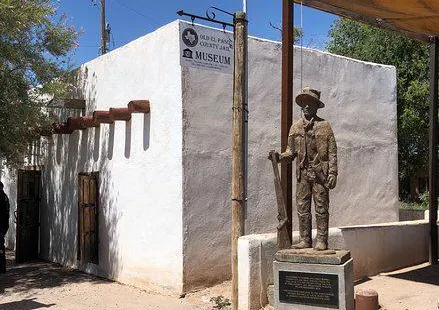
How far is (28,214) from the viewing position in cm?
1216

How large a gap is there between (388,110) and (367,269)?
161 inches

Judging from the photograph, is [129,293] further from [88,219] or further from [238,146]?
[238,146]

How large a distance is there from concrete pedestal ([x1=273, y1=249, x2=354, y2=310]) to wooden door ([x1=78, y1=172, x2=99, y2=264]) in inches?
197

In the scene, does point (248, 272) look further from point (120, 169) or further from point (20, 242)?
point (20, 242)

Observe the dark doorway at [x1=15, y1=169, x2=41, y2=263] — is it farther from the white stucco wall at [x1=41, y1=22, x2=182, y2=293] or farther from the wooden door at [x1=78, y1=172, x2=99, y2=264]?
the wooden door at [x1=78, y1=172, x2=99, y2=264]

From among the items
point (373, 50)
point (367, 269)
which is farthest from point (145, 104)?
point (373, 50)

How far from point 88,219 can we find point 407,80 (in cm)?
1283

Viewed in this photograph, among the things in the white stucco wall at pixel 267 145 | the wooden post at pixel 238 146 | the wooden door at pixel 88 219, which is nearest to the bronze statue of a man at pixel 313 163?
the wooden post at pixel 238 146

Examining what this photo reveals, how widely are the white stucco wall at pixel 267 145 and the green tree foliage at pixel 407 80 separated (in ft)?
22.4

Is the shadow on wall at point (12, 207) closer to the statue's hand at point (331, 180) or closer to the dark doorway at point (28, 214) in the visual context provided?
the dark doorway at point (28, 214)

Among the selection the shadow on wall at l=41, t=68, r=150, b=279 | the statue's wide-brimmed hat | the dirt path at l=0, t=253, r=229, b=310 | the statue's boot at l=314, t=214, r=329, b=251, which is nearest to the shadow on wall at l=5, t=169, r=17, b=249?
the shadow on wall at l=41, t=68, r=150, b=279

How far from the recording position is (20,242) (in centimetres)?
1211

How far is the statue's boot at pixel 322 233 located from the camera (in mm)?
5920

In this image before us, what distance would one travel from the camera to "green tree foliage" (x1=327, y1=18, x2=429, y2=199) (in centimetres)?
1798
